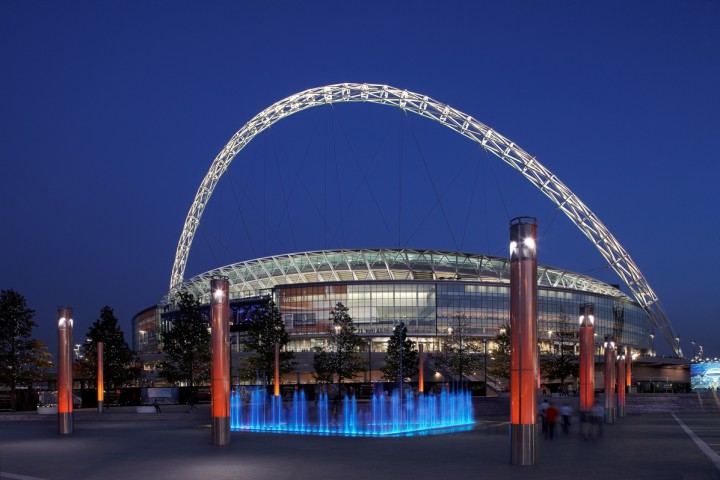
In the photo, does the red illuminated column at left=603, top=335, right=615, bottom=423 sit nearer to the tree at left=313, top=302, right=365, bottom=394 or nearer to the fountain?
the fountain

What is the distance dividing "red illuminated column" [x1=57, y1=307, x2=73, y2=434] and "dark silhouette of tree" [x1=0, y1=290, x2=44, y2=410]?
1168 inches

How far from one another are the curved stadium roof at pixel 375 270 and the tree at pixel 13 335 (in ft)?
154

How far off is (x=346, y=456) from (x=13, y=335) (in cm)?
4762

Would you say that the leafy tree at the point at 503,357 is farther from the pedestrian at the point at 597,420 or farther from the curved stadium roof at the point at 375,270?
the pedestrian at the point at 597,420

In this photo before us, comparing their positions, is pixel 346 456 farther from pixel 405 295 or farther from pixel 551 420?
pixel 405 295

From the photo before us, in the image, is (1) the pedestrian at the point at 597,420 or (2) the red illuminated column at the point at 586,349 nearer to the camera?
(1) the pedestrian at the point at 597,420

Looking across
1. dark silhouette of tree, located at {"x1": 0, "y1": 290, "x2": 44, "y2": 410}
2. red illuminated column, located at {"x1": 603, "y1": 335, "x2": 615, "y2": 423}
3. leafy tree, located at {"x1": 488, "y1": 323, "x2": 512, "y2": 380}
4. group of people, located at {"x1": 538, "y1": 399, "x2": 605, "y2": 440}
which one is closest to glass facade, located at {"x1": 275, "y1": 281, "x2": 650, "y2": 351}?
leafy tree, located at {"x1": 488, "y1": 323, "x2": 512, "y2": 380}

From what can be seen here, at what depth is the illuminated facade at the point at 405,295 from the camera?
106m

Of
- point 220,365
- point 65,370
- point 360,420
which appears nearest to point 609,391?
point 360,420

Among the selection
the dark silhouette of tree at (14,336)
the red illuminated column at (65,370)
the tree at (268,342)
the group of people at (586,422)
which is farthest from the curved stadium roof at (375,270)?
the group of people at (586,422)

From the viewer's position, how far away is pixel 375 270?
112000 millimetres

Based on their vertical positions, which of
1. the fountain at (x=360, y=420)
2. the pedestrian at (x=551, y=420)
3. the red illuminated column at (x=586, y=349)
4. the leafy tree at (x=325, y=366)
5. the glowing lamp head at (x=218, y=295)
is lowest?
the leafy tree at (x=325, y=366)

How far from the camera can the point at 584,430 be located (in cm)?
2994

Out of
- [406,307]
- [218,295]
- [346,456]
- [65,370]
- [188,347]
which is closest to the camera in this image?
[346,456]
